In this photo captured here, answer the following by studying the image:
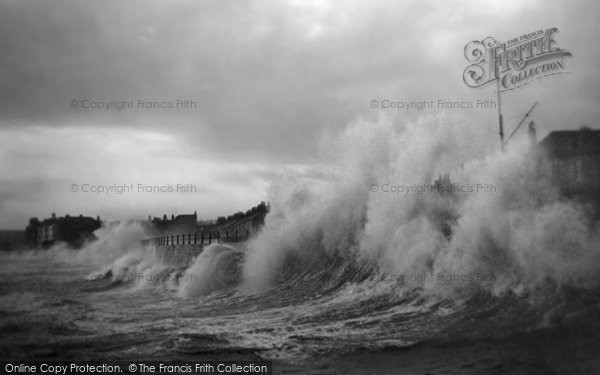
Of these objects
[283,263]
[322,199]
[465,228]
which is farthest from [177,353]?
[322,199]

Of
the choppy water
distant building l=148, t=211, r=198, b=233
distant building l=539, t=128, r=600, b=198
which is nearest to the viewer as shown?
the choppy water

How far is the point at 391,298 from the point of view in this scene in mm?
13109

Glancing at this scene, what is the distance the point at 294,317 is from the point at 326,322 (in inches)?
45.2

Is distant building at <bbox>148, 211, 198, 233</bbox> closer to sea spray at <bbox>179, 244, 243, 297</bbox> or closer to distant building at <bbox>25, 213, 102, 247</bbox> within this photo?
distant building at <bbox>25, 213, 102, 247</bbox>

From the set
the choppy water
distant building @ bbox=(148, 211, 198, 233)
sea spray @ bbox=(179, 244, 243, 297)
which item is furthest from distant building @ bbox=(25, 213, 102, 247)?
the choppy water

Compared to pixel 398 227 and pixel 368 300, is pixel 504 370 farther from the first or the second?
pixel 398 227

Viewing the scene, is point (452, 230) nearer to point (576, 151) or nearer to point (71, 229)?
point (576, 151)

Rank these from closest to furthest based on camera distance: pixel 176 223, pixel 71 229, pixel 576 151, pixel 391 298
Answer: pixel 391 298
pixel 576 151
pixel 176 223
pixel 71 229

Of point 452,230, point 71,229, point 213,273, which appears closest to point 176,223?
point 71,229

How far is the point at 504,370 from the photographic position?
7.70 m

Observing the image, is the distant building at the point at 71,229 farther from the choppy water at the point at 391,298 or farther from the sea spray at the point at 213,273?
the choppy water at the point at 391,298

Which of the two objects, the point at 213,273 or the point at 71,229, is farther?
the point at 71,229

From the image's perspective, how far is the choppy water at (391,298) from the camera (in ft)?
29.3

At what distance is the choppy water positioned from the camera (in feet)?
29.3
